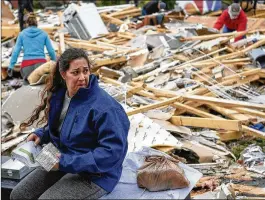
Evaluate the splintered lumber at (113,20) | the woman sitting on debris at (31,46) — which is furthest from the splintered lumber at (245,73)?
the splintered lumber at (113,20)

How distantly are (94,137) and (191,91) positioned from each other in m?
3.65

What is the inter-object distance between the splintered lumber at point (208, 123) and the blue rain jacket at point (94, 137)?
2457 mm

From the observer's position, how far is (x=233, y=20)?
33.1 feet

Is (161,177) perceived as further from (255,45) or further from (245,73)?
(255,45)

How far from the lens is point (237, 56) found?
27.6ft

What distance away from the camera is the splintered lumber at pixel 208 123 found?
5.59 metres

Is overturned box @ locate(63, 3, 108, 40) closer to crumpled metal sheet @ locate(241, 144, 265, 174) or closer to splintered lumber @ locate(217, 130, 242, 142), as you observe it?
splintered lumber @ locate(217, 130, 242, 142)

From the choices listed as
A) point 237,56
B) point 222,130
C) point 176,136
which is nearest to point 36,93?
point 176,136

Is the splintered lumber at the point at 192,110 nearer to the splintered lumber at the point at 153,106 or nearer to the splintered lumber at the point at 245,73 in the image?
the splintered lumber at the point at 153,106

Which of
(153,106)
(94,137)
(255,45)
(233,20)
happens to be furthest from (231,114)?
(233,20)

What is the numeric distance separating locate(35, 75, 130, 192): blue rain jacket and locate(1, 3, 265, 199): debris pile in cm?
116

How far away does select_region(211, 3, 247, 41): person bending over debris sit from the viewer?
32.2 ft

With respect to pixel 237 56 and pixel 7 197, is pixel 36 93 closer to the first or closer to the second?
pixel 7 197

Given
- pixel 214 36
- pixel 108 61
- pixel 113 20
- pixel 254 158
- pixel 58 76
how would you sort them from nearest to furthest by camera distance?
pixel 58 76 < pixel 254 158 < pixel 108 61 < pixel 214 36 < pixel 113 20
